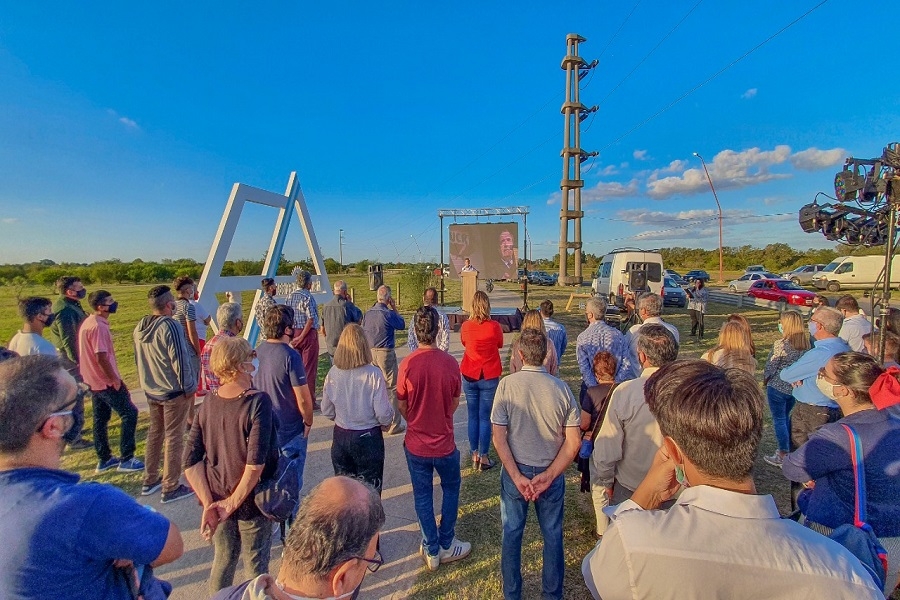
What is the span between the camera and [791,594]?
816 mm

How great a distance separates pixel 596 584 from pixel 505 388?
138 cm

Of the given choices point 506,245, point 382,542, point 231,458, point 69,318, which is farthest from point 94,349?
point 506,245

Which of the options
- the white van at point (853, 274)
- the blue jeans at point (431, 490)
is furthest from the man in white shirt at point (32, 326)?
the white van at point (853, 274)

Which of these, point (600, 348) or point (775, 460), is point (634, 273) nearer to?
point (775, 460)

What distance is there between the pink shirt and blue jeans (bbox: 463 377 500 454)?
3.41m

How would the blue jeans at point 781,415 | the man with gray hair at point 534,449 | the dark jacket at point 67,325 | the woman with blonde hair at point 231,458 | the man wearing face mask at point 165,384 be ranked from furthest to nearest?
the dark jacket at point 67,325 → the blue jeans at point 781,415 → the man wearing face mask at point 165,384 → the man with gray hair at point 534,449 → the woman with blonde hair at point 231,458

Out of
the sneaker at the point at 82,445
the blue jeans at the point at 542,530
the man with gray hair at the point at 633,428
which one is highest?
the man with gray hair at the point at 633,428

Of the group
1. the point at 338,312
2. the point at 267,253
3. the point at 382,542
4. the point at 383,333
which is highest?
the point at 267,253

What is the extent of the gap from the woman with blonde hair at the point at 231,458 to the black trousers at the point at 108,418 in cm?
270

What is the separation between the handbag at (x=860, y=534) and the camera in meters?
1.22

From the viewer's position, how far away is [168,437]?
138 inches

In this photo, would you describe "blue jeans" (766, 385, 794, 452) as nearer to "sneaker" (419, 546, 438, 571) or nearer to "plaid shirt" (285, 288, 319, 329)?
"sneaker" (419, 546, 438, 571)

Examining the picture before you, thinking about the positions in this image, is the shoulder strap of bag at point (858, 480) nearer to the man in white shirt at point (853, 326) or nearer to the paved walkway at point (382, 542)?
the paved walkway at point (382, 542)

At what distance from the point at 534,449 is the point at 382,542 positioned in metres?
1.64
